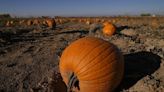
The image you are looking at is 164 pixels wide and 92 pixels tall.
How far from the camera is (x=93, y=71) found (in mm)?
5004

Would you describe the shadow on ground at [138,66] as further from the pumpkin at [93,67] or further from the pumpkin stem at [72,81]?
the pumpkin stem at [72,81]

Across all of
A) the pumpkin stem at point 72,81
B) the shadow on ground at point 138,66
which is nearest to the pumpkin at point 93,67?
the pumpkin stem at point 72,81

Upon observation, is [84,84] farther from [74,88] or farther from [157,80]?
[157,80]

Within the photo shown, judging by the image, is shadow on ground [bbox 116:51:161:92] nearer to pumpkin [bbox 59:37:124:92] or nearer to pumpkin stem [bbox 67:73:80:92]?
pumpkin [bbox 59:37:124:92]

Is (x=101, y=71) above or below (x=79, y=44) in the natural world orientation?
below

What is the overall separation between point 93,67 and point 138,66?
1465 millimetres

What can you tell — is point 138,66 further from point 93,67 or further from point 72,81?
point 72,81

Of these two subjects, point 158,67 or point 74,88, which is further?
point 158,67

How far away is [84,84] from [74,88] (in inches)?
10.4

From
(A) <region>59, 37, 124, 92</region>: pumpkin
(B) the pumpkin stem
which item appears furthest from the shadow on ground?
(B) the pumpkin stem

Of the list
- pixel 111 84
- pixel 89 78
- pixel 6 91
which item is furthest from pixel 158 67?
pixel 6 91

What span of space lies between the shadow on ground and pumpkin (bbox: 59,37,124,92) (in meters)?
0.35

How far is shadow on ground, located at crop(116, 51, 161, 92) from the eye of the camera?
5.56 metres

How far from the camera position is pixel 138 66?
20.1ft
